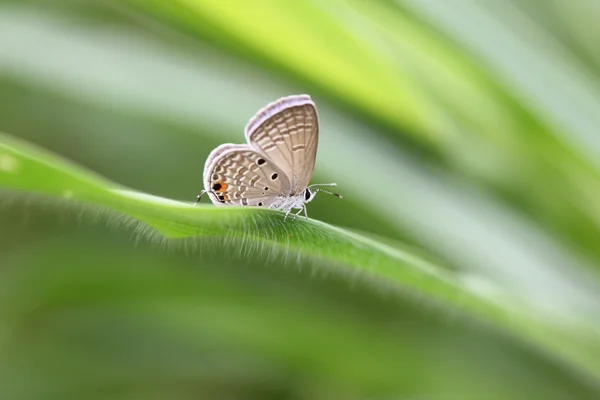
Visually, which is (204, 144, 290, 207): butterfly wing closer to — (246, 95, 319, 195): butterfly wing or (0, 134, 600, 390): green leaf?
(246, 95, 319, 195): butterfly wing

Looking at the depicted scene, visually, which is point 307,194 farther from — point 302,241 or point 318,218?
point 302,241

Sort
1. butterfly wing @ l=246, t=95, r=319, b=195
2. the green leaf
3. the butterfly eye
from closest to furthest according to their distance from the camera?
the green leaf, butterfly wing @ l=246, t=95, r=319, b=195, the butterfly eye

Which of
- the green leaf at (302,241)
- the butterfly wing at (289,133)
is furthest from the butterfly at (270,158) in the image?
the green leaf at (302,241)

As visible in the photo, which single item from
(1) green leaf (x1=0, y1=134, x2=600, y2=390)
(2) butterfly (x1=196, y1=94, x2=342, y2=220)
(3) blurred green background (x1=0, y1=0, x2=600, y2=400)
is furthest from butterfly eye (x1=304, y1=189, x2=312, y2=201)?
(1) green leaf (x1=0, y1=134, x2=600, y2=390)

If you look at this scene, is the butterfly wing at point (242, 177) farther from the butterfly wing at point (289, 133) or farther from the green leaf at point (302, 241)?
the green leaf at point (302, 241)

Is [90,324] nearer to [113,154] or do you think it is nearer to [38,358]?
[38,358]

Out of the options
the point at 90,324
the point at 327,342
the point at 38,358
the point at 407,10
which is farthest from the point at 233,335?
the point at 407,10

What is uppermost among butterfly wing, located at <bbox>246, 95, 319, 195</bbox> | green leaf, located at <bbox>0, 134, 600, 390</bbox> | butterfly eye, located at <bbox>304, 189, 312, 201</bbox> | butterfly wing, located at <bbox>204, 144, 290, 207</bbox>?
butterfly wing, located at <bbox>246, 95, 319, 195</bbox>
